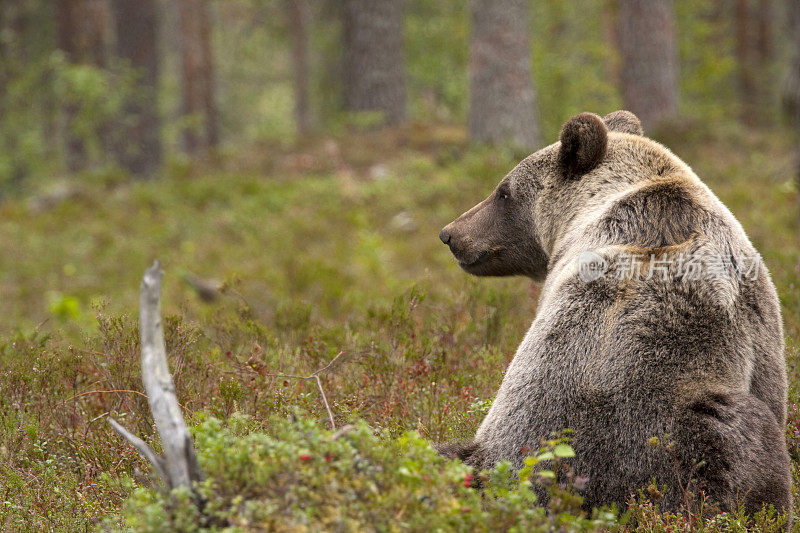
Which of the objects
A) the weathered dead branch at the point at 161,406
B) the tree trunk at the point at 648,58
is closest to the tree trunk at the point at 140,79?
the tree trunk at the point at 648,58

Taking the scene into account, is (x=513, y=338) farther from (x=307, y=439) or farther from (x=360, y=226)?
(x=360, y=226)

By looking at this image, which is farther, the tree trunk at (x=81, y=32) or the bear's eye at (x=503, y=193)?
the tree trunk at (x=81, y=32)

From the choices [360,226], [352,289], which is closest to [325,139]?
[360,226]

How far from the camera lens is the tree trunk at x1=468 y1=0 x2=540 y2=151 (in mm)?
13883

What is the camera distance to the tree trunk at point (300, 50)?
78.7 ft

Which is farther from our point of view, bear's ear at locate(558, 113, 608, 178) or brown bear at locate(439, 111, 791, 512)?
bear's ear at locate(558, 113, 608, 178)

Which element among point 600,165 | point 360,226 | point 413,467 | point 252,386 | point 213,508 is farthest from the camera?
point 360,226

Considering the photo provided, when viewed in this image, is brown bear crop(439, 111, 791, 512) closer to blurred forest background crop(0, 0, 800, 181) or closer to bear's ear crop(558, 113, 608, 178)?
bear's ear crop(558, 113, 608, 178)

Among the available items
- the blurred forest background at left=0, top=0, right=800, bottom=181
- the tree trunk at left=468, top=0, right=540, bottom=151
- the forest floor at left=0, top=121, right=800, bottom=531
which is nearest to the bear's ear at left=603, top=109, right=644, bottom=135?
the forest floor at left=0, top=121, right=800, bottom=531

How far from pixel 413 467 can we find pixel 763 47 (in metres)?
26.7

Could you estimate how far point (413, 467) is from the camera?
282 cm

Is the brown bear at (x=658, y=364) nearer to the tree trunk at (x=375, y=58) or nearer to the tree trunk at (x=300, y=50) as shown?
the tree trunk at (x=375, y=58)

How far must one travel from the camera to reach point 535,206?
4.80 metres

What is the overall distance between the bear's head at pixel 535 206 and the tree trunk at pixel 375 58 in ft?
43.7
